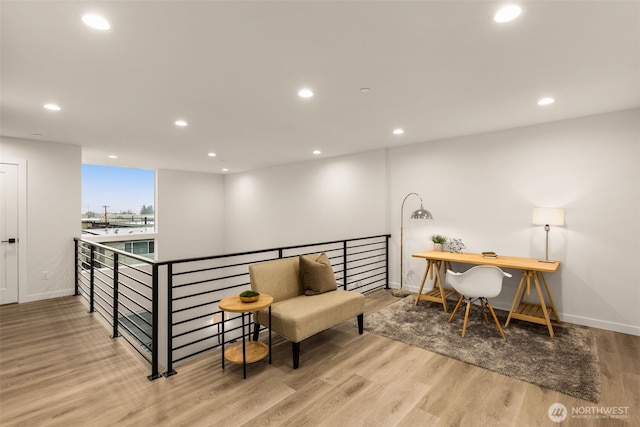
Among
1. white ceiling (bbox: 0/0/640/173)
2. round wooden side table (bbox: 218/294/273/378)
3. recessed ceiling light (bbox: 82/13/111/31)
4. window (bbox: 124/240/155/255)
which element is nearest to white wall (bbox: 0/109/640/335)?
white ceiling (bbox: 0/0/640/173)

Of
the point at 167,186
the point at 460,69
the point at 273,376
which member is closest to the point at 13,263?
the point at 167,186

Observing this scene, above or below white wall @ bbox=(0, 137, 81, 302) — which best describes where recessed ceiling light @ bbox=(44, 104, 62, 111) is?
above

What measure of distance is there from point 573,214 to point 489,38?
2.94m

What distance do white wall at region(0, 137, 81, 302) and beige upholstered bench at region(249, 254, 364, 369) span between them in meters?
4.09

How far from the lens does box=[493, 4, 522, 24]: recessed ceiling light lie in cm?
173

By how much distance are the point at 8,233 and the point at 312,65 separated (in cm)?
544

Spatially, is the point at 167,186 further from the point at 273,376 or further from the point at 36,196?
the point at 273,376

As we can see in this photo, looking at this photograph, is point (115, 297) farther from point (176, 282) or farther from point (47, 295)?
point (176, 282)

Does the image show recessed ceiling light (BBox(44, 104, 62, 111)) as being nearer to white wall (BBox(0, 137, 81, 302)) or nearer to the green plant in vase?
white wall (BBox(0, 137, 81, 302))

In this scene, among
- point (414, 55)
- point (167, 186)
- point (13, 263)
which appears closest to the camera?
point (414, 55)

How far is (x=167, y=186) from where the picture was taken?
7988mm

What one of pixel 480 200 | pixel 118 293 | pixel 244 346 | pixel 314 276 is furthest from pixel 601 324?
pixel 118 293

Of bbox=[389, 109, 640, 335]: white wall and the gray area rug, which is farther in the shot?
bbox=[389, 109, 640, 335]: white wall

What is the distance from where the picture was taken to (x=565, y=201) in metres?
3.80
